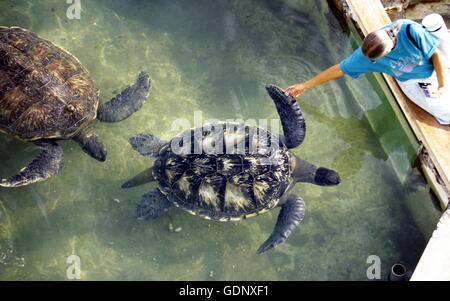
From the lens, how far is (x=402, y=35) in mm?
3406

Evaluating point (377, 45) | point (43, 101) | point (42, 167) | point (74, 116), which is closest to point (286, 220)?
point (377, 45)

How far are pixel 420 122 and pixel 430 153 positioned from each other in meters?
0.32

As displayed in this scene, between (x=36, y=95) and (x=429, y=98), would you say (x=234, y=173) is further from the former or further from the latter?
(x=36, y=95)

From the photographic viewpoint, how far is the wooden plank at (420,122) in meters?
3.95

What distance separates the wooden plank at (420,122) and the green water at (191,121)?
0.45 m

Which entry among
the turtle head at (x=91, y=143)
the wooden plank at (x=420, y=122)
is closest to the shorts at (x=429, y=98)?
the wooden plank at (x=420, y=122)

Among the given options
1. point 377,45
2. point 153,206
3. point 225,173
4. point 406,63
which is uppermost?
point 377,45

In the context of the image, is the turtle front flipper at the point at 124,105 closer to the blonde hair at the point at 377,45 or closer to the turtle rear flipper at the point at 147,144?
the turtle rear flipper at the point at 147,144

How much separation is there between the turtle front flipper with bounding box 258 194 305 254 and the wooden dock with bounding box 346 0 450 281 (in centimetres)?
118

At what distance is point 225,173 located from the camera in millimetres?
3871

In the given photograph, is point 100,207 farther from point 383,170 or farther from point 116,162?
point 383,170

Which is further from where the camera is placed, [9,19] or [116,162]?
[9,19]

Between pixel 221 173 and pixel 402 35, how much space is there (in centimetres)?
195
